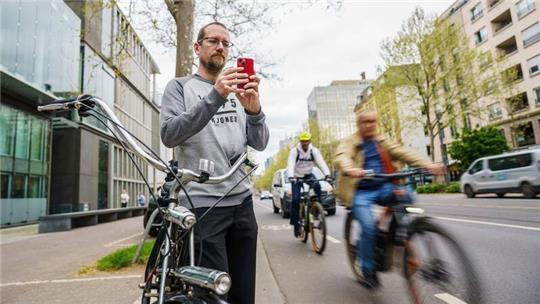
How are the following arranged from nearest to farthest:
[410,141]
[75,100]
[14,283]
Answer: [75,100], [14,283], [410,141]

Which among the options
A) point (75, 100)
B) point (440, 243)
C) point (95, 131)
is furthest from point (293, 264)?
point (95, 131)

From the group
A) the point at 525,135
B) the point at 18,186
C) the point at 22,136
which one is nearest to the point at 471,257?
the point at 18,186

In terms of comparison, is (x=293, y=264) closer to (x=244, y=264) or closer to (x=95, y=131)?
(x=244, y=264)

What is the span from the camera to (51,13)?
19.8m

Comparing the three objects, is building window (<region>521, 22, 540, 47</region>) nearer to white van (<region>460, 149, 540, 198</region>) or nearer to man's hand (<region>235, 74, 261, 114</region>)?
white van (<region>460, 149, 540, 198</region>)

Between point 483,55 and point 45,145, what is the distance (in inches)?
1154

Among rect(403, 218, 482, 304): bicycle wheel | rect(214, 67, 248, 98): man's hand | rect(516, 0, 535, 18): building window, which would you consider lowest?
rect(403, 218, 482, 304): bicycle wheel

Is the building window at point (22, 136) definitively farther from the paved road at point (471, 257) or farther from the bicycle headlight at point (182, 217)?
the bicycle headlight at point (182, 217)

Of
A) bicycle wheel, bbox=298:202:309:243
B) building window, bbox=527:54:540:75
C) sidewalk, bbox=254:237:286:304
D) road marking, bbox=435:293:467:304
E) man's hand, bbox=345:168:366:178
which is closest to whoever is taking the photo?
road marking, bbox=435:293:467:304

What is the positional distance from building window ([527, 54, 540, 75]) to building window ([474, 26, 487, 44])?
6814mm

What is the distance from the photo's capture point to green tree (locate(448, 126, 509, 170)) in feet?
88.4

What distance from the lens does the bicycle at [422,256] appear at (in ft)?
7.43

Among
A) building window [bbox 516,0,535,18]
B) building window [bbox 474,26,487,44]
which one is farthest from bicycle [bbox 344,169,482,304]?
building window [bbox 474,26,487,44]

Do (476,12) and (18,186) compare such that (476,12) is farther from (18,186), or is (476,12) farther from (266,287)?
(18,186)
